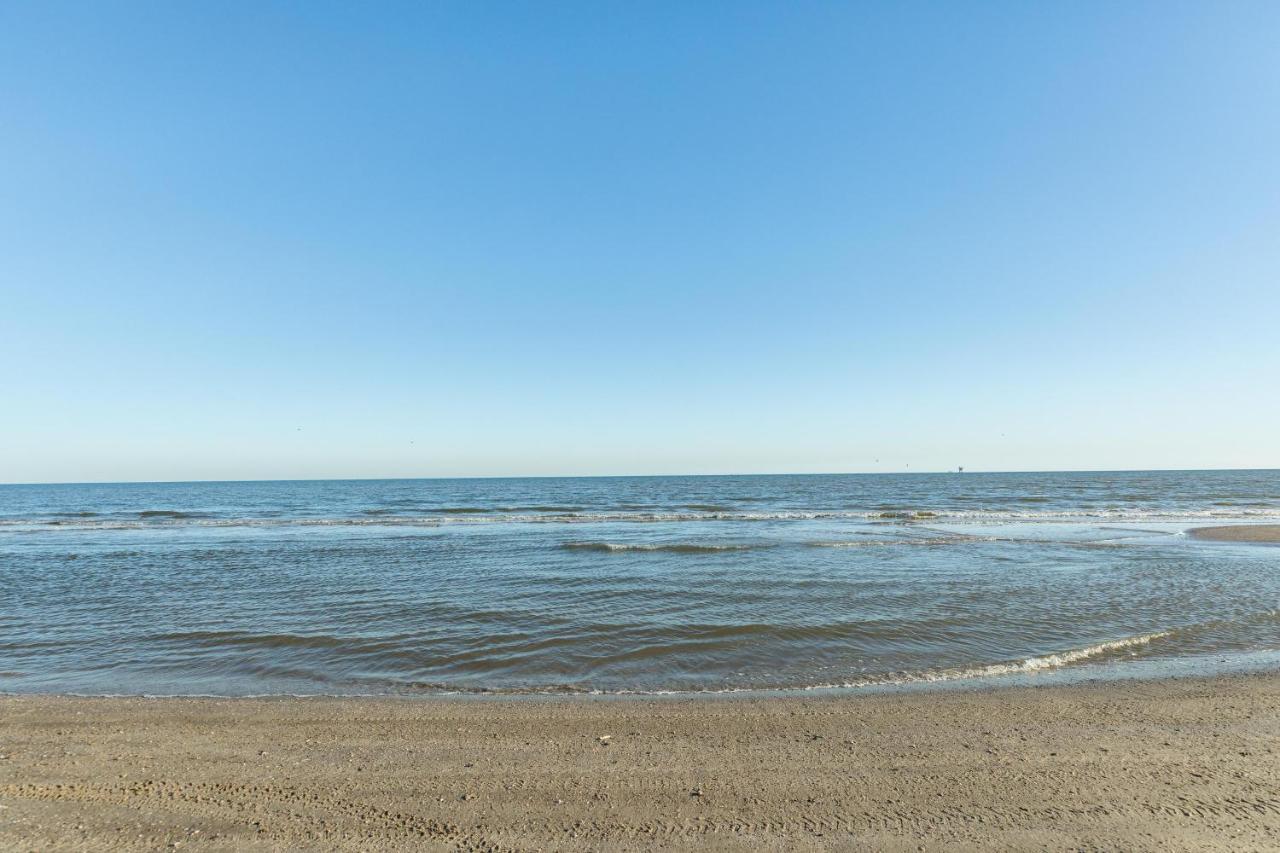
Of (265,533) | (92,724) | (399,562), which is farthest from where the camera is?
(265,533)

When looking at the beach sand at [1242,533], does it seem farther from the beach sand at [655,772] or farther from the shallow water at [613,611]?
the beach sand at [655,772]

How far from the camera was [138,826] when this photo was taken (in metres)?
4.80

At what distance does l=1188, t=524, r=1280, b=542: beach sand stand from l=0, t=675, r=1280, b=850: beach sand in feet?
88.6

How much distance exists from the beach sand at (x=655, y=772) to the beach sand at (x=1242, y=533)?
2699 cm

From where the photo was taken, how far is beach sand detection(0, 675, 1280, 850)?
463 cm

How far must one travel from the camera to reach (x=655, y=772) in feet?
18.5

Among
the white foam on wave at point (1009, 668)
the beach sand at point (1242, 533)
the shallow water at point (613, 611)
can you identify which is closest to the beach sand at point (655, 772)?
the white foam on wave at point (1009, 668)

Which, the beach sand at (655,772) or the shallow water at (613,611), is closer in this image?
the beach sand at (655,772)

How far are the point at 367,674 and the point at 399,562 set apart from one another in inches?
528

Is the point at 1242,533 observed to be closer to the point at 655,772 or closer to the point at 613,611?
the point at 613,611

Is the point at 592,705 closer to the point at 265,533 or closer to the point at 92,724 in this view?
the point at 92,724

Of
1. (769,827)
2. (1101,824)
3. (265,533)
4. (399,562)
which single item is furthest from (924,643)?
(265,533)

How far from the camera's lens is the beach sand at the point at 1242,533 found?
2698 centimetres

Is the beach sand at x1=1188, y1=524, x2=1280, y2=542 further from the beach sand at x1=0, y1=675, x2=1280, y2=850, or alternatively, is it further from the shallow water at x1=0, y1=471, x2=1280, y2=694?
the beach sand at x1=0, y1=675, x2=1280, y2=850
